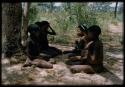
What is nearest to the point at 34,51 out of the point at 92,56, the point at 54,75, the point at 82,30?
the point at 54,75

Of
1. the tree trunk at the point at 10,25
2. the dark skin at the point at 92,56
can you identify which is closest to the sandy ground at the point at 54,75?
the dark skin at the point at 92,56

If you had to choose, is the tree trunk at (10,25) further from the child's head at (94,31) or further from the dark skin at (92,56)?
the child's head at (94,31)

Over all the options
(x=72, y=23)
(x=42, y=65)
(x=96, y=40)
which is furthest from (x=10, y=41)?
(x=72, y=23)

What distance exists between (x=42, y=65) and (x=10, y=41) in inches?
51.9

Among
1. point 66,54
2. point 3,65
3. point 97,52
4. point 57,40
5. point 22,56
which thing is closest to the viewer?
point 97,52

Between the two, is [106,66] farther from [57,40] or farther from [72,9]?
[72,9]

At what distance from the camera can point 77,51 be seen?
743 centimetres

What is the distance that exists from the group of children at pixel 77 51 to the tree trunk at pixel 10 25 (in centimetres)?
59

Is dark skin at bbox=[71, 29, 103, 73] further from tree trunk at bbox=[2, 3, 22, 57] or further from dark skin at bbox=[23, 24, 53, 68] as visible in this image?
tree trunk at bbox=[2, 3, 22, 57]

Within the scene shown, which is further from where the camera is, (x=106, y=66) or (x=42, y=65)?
(x=106, y=66)

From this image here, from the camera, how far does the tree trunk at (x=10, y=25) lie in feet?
23.0

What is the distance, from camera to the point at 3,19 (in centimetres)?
705

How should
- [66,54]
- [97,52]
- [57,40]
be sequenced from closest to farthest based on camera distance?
1. [97,52]
2. [66,54]
3. [57,40]

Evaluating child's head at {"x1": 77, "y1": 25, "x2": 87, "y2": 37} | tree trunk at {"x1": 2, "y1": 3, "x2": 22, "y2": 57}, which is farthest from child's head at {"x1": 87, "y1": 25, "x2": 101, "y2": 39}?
tree trunk at {"x1": 2, "y1": 3, "x2": 22, "y2": 57}
